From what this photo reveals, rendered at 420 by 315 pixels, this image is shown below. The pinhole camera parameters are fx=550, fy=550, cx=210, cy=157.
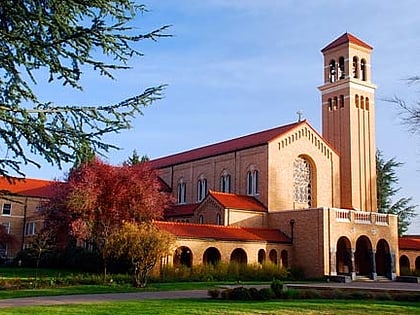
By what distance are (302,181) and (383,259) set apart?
9.87 metres

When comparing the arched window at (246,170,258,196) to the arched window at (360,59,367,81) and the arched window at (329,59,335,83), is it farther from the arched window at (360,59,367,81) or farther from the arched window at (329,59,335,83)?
the arched window at (360,59,367,81)

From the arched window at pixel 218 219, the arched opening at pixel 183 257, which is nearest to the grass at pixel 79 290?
the arched opening at pixel 183 257

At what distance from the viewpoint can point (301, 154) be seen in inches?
1984

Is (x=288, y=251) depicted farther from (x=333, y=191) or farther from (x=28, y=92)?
(x=28, y=92)

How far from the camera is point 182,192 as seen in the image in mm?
58000

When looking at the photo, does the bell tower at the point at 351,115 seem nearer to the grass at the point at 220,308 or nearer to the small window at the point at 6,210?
the grass at the point at 220,308

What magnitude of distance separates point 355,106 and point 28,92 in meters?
49.5

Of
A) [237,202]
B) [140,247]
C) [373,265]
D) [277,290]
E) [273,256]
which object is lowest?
[277,290]

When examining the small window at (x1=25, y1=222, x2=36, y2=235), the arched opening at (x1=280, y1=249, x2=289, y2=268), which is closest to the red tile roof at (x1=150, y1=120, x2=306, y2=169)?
the arched opening at (x1=280, y1=249, x2=289, y2=268)

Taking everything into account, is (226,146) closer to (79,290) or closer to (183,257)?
(183,257)

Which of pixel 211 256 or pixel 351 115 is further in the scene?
pixel 351 115

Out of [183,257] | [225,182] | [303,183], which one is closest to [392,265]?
[303,183]

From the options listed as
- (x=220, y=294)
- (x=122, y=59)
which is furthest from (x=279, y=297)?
(x=122, y=59)

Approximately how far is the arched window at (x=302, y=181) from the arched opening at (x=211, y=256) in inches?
471
